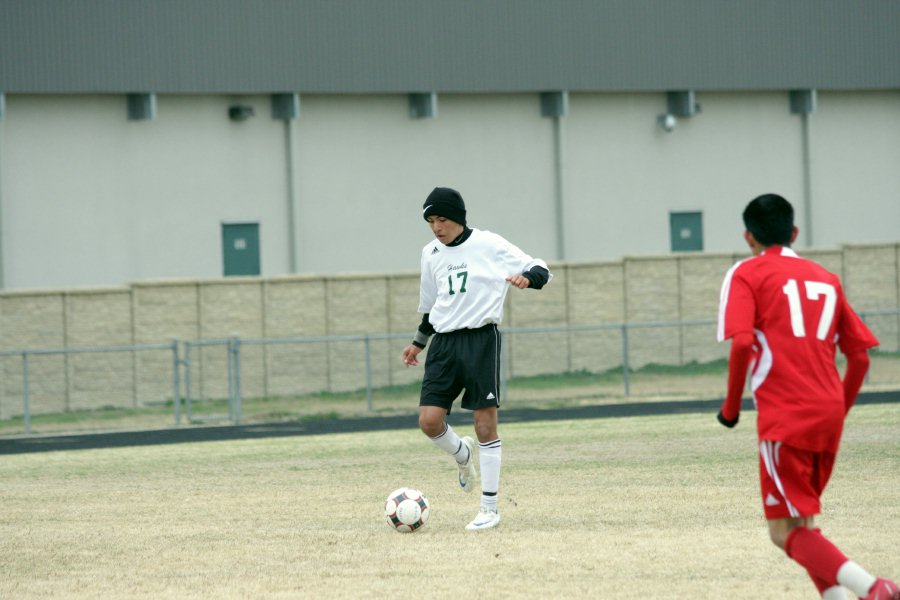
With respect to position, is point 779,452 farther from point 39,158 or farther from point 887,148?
point 887,148

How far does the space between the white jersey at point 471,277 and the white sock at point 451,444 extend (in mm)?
803

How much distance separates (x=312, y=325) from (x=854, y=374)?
21259mm

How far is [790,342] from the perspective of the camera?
21.9 ft

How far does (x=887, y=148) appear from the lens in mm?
35125

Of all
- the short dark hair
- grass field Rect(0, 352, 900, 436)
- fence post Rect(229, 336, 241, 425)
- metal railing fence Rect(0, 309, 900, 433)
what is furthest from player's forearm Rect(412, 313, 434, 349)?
grass field Rect(0, 352, 900, 436)

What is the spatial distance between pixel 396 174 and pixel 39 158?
7.17 metres

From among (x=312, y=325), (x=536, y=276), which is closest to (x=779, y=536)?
(x=536, y=276)

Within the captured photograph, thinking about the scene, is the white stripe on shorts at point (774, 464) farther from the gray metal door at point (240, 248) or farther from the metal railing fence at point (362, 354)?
the gray metal door at point (240, 248)

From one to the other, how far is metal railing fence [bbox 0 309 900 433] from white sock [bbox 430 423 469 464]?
11358 mm

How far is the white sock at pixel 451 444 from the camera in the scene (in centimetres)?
1055

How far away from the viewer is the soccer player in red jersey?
6578 millimetres

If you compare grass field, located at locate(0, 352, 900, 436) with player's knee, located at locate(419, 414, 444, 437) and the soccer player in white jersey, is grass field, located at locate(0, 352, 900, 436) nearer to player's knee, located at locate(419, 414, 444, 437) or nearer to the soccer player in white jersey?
player's knee, located at locate(419, 414, 444, 437)

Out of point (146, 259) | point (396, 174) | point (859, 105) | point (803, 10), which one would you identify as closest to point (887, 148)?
point (859, 105)

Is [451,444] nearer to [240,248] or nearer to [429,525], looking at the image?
[429,525]
